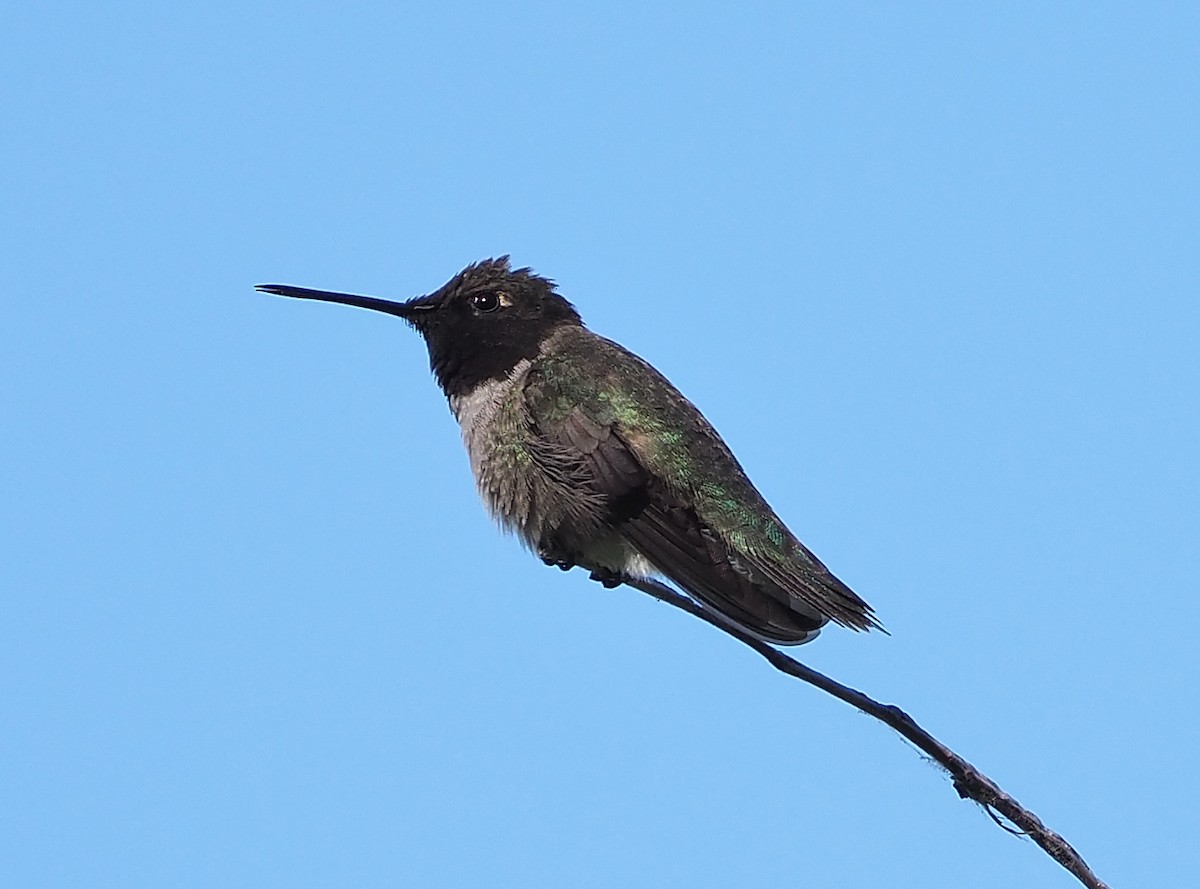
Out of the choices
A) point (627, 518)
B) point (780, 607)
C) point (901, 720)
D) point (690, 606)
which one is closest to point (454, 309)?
point (627, 518)

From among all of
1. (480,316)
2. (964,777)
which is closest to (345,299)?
(480,316)

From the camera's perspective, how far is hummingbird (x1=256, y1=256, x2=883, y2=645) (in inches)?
214

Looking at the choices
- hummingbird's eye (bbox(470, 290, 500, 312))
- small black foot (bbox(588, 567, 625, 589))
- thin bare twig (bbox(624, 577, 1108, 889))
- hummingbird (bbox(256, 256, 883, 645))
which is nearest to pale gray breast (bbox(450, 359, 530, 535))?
hummingbird (bbox(256, 256, 883, 645))

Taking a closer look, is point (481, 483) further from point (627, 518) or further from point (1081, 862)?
point (1081, 862)

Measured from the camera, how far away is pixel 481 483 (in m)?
6.25

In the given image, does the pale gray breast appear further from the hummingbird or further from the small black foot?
the small black foot

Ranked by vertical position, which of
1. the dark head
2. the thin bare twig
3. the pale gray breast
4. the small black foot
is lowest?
the thin bare twig

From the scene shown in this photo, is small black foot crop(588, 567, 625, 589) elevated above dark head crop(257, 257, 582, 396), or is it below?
below

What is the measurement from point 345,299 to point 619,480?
1.85 metres

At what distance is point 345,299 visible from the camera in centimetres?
697

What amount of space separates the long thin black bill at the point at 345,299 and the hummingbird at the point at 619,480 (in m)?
0.38

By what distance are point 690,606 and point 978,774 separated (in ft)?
3.37

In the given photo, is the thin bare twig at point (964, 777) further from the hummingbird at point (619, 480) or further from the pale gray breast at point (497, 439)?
the pale gray breast at point (497, 439)

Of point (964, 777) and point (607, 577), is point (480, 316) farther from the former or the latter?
A: point (964, 777)
